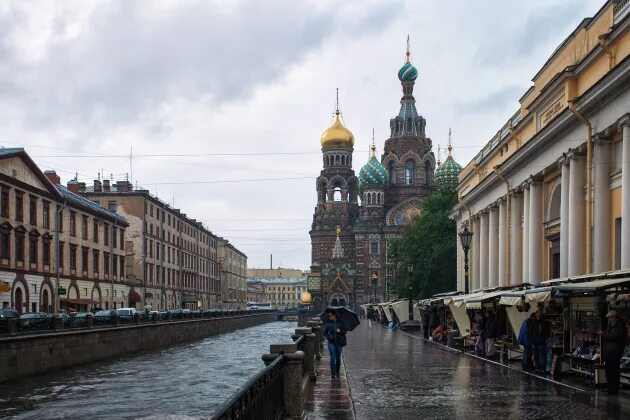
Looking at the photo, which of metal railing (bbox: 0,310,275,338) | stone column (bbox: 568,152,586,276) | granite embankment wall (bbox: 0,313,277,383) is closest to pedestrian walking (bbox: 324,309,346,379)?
stone column (bbox: 568,152,586,276)

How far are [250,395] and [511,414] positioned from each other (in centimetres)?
644

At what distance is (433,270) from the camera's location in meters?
65.1

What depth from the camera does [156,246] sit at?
82312 millimetres

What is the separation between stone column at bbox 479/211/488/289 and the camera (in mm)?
46062

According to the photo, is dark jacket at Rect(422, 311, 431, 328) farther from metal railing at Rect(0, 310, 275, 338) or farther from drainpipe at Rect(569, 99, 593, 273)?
metal railing at Rect(0, 310, 275, 338)

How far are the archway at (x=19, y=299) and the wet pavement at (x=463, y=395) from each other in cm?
3024

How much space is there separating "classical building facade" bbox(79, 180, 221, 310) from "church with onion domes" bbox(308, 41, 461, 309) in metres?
29.7

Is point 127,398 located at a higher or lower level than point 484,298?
lower

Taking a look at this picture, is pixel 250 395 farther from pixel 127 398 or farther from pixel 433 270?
pixel 433 270

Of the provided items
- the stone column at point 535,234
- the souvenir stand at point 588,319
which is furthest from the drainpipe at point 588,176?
the souvenir stand at point 588,319

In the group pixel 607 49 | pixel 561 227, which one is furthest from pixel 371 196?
pixel 607 49

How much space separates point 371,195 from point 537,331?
109 m

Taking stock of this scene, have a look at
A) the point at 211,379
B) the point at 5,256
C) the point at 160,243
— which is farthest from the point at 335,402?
the point at 160,243

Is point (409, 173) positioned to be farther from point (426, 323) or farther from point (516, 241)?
point (516, 241)
